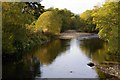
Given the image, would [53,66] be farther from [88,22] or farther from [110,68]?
[88,22]

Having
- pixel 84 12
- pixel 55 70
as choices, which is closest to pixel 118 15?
pixel 55 70

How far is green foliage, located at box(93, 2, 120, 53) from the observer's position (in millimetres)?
32438

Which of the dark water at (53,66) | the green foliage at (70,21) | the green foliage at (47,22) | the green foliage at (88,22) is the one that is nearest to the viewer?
the dark water at (53,66)

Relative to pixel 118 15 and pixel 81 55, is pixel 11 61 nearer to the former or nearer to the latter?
pixel 81 55

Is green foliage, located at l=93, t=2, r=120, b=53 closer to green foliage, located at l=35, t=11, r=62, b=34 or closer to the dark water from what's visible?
the dark water

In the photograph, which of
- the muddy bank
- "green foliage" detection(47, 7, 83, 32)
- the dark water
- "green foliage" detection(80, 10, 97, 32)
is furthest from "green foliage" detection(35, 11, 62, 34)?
the muddy bank

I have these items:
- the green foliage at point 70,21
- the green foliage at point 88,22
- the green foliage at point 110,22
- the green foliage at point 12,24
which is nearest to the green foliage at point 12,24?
the green foliage at point 12,24

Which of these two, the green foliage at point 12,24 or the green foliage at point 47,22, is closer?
the green foliage at point 12,24

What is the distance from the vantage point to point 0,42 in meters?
29.0

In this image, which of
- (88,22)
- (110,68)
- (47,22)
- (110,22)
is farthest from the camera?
(88,22)

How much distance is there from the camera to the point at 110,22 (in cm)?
3338

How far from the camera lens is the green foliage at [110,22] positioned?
32.4m

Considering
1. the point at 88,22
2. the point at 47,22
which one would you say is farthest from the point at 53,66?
the point at 88,22

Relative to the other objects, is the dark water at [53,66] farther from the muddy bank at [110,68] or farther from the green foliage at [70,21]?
the green foliage at [70,21]
